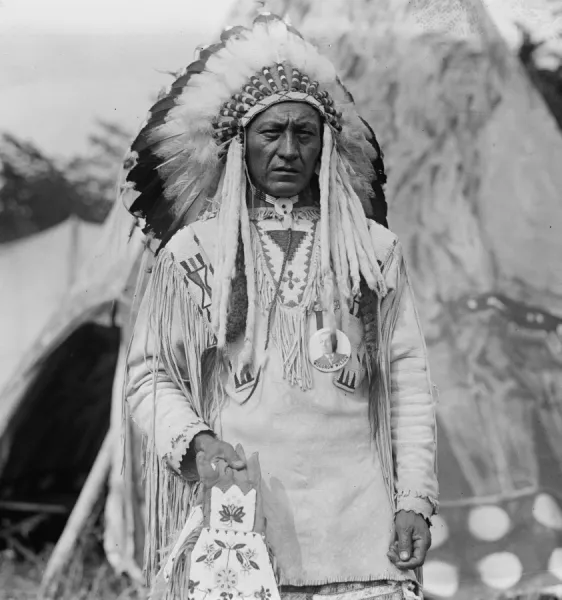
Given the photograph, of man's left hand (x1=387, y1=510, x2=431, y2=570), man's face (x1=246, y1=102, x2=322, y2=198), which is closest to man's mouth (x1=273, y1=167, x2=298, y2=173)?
man's face (x1=246, y1=102, x2=322, y2=198)

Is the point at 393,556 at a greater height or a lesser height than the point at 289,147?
lesser

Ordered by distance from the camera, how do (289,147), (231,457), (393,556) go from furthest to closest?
(289,147)
(393,556)
(231,457)

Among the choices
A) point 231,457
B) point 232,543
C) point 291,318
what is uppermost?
point 291,318

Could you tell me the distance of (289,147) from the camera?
2.17 meters

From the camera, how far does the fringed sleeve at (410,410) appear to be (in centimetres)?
213

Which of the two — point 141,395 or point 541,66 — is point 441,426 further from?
point 141,395

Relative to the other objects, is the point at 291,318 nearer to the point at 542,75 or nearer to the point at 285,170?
the point at 285,170

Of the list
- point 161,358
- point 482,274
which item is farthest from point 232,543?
point 482,274

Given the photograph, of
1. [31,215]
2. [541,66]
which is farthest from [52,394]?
[541,66]

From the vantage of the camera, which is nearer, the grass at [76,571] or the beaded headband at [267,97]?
the beaded headband at [267,97]

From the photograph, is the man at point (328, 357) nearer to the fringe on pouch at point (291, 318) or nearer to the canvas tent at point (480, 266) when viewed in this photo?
the fringe on pouch at point (291, 318)

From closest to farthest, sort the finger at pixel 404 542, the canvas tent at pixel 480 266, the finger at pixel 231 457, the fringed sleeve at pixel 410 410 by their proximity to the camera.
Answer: the finger at pixel 231 457, the finger at pixel 404 542, the fringed sleeve at pixel 410 410, the canvas tent at pixel 480 266

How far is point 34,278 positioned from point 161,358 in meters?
1.30

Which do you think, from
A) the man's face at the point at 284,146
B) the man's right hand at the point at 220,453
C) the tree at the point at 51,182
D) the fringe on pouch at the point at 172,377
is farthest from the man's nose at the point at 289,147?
the tree at the point at 51,182
